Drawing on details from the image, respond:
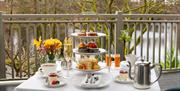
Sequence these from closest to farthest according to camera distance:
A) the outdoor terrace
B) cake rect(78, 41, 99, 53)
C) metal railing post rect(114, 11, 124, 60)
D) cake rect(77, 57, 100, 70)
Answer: cake rect(77, 57, 100, 70), cake rect(78, 41, 99, 53), the outdoor terrace, metal railing post rect(114, 11, 124, 60)

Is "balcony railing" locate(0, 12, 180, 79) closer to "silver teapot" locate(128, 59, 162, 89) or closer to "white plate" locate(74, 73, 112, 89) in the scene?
"white plate" locate(74, 73, 112, 89)

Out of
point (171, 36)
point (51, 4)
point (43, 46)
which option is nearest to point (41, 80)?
point (43, 46)

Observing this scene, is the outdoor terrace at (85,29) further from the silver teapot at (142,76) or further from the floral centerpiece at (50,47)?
the silver teapot at (142,76)

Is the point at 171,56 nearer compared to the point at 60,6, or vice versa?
the point at 171,56

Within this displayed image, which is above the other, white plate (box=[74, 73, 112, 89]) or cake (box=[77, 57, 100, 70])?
cake (box=[77, 57, 100, 70])

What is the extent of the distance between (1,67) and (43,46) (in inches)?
93.4

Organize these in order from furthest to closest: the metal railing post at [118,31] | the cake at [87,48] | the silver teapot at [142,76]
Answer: the metal railing post at [118,31] → the cake at [87,48] → the silver teapot at [142,76]

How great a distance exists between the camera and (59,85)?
2.22 m

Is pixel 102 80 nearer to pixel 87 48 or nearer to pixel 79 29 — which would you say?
pixel 87 48

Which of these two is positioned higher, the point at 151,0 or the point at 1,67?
the point at 151,0

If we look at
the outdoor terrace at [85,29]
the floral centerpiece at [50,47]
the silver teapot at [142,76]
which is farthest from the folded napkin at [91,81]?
the outdoor terrace at [85,29]

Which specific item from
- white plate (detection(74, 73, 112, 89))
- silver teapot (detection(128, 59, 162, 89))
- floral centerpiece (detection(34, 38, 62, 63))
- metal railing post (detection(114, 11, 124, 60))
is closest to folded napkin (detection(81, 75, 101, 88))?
white plate (detection(74, 73, 112, 89))

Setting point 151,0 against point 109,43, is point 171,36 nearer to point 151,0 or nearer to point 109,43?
point 109,43

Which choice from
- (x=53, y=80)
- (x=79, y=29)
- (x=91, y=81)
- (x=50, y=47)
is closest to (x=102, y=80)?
(x=91, y=81)
